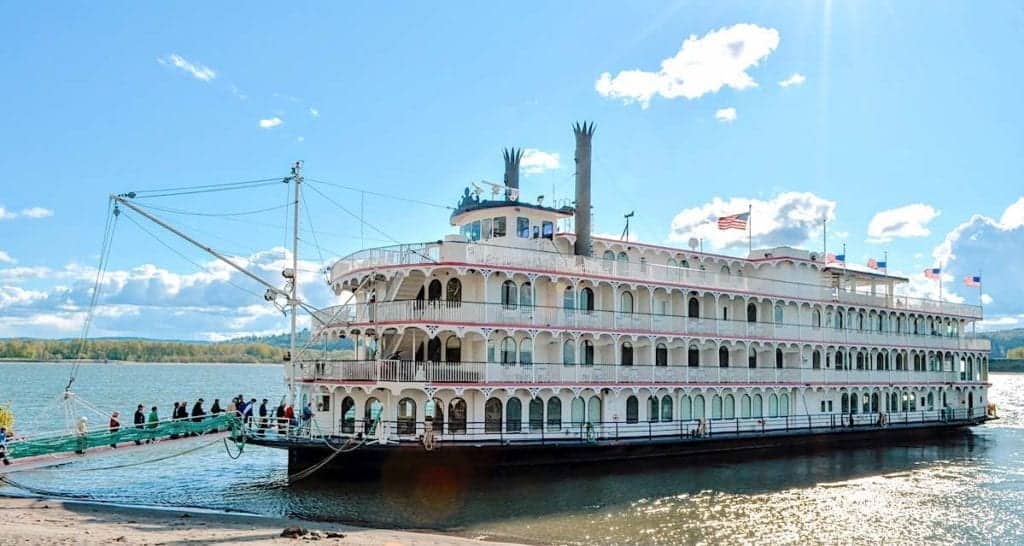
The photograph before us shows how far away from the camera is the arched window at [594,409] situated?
31406 mm

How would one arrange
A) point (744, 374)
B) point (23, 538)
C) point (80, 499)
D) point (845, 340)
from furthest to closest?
1. point (845, 340)
2. point (744, 374)
3. point (80, 499)
4. point (23, 538)

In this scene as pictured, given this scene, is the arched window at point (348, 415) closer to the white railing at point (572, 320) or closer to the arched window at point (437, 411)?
the white railing at point (572, 320)

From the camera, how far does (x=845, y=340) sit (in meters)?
41.7

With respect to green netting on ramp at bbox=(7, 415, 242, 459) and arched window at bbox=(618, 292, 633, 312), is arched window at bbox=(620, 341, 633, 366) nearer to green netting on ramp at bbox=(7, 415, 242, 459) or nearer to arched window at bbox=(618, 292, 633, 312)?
arched window at bbox=(618, 292, 633, 312)

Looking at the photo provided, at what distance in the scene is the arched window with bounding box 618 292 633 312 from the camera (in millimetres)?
33500

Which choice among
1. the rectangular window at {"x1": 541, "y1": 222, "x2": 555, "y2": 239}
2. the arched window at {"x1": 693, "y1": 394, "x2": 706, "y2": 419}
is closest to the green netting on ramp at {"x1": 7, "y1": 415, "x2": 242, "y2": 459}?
the rectangular window at {"x1": 541, "y1": 222, "x2": 555, "y2": 239}

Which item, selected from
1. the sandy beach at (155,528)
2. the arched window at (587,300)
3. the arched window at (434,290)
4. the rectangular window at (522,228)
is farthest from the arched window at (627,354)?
the sandy beach at (155,528)

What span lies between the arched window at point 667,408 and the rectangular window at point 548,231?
8131 mm

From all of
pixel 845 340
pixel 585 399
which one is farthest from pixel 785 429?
pixel 585 399

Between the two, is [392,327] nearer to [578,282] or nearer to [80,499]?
[578,282]

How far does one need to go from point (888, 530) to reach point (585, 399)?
11.3 metres

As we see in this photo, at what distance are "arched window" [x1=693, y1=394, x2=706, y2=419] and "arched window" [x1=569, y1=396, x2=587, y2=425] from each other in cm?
618

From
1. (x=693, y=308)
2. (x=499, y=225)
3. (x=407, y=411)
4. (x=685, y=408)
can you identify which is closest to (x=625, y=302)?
(x=693, y=308)

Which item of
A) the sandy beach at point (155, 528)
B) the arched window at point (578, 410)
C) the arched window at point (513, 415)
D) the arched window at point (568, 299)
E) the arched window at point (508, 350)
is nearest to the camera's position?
the sandy beach at point (155, 528)
